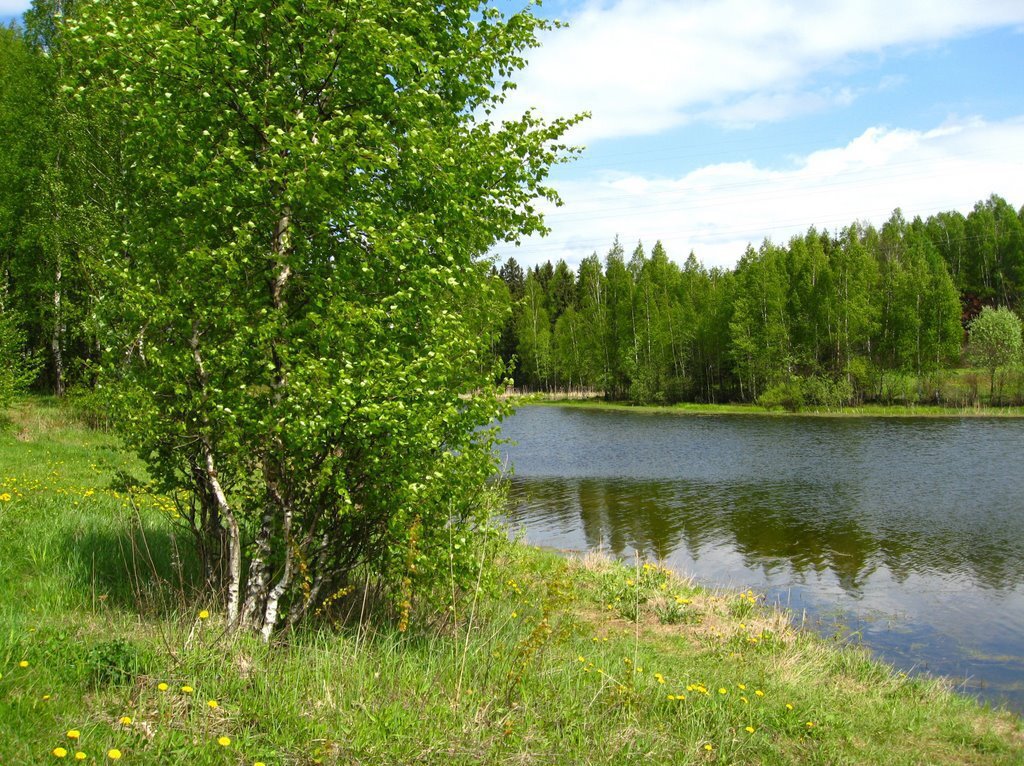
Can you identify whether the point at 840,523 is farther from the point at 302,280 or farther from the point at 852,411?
the point at 852,411

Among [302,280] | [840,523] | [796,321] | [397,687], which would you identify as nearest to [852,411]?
[796,321]

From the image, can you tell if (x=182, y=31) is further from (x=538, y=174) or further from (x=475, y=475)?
(x=475, y=475)

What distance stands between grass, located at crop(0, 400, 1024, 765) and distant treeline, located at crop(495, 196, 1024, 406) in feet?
151

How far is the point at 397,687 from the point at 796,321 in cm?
7311

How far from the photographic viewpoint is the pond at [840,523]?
47.3ft

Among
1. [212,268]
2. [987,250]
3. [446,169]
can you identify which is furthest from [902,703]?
[987,250]

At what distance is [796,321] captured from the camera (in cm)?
7219

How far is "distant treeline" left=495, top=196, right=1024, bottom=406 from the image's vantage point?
67.2m

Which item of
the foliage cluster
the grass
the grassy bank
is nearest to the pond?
the grass

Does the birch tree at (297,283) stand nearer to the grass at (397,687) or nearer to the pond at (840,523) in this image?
the grass at (397,687)

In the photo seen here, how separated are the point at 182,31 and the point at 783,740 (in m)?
8.44

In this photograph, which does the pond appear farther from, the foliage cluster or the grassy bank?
the grassy bank

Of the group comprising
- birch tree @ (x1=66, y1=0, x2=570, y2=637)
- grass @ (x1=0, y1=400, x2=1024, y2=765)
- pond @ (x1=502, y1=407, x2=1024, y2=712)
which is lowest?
pond @ (x1=502, y1=407, x2=1024, y2=712)

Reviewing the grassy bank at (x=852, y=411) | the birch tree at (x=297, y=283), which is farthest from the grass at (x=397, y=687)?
the grassy bank at (x=852, y=411)
